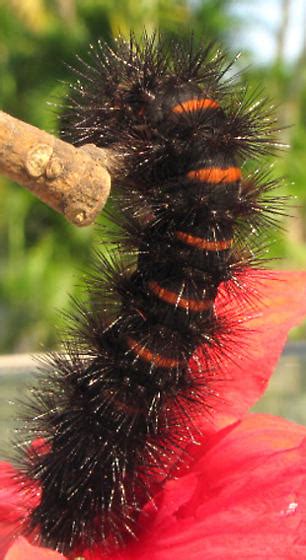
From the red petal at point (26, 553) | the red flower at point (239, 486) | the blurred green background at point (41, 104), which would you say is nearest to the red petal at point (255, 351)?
the red flower at point (239, 486)

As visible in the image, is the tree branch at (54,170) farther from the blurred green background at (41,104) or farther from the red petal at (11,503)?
the blurred green background at (41,104)

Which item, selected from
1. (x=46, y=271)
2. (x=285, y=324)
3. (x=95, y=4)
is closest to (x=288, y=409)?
(x=285, y=324)

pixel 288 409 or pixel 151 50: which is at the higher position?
pixel 151 50

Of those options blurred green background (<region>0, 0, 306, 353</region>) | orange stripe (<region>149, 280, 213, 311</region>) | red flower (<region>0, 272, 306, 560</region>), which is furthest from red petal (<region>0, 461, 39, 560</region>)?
blurred green background (<region>0, 0, 306, 353</region>)

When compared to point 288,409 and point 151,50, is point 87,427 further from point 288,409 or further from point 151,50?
point 288,409

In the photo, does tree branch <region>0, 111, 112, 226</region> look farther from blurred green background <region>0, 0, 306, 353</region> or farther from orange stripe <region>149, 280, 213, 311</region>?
blurred green background <region>0, 0, 306, 353</region>

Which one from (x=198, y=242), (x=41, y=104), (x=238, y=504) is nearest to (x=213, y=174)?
(x=198, y=242)

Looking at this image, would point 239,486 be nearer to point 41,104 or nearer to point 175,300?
point 175,300
